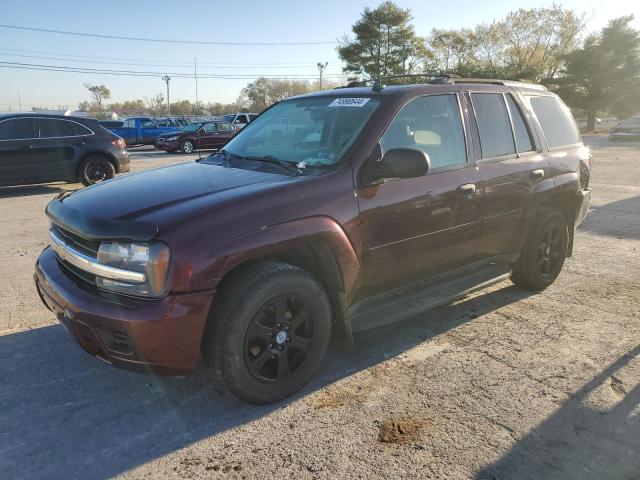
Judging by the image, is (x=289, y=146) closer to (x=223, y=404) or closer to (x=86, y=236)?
(x=86, y=236)

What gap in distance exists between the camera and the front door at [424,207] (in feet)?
11.0

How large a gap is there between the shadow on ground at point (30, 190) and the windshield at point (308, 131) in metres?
8.73

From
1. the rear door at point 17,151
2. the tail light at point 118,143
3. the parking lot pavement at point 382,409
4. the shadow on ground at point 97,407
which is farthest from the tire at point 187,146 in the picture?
the shadow on ground at point 97,407

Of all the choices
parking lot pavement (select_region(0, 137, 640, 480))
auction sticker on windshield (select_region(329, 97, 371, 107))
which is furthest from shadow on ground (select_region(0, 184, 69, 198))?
auction sticker on windshield (select_region(329, 97, 371, 107))

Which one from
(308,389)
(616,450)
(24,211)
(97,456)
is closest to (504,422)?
(616,450)

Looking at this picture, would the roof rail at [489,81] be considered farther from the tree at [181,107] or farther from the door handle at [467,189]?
the tree at [181,107]

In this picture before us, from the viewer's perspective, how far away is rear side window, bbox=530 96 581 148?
15.7 ft

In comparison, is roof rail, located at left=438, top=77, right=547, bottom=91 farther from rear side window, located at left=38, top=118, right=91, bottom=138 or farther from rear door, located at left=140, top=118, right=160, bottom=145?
rear door, located at left=140, top=118, right=160, bottom=145

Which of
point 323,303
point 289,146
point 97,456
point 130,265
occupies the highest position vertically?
point 289,146

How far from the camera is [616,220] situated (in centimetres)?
813

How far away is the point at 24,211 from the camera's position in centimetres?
903

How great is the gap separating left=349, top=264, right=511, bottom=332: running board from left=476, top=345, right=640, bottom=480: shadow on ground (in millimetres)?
1043

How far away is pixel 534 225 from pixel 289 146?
7.79ft

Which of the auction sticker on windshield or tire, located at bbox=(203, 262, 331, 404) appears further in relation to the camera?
the auction sticker on windshield
